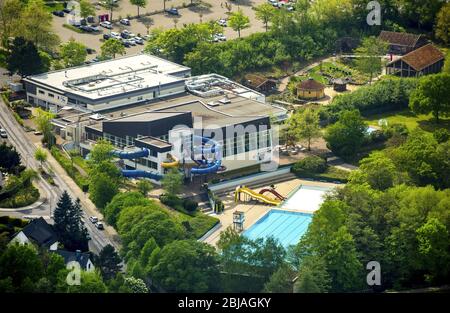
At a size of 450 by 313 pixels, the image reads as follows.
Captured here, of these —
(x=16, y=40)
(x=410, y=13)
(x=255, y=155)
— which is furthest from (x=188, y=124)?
(x=410, y=13)

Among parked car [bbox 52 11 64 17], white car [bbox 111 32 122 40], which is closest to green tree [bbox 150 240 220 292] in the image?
white car [bbox 111 32 122 40]

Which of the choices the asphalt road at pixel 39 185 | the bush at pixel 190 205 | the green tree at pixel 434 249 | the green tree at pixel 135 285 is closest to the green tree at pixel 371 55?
the bush at pixel 190 205

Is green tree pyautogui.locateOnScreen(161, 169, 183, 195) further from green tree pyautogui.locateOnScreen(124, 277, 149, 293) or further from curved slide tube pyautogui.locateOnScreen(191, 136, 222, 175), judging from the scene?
green tree pyautogui.locateOnScreen(124, 277, 149, 293)

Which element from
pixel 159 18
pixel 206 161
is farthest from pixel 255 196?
pixel 159 18
